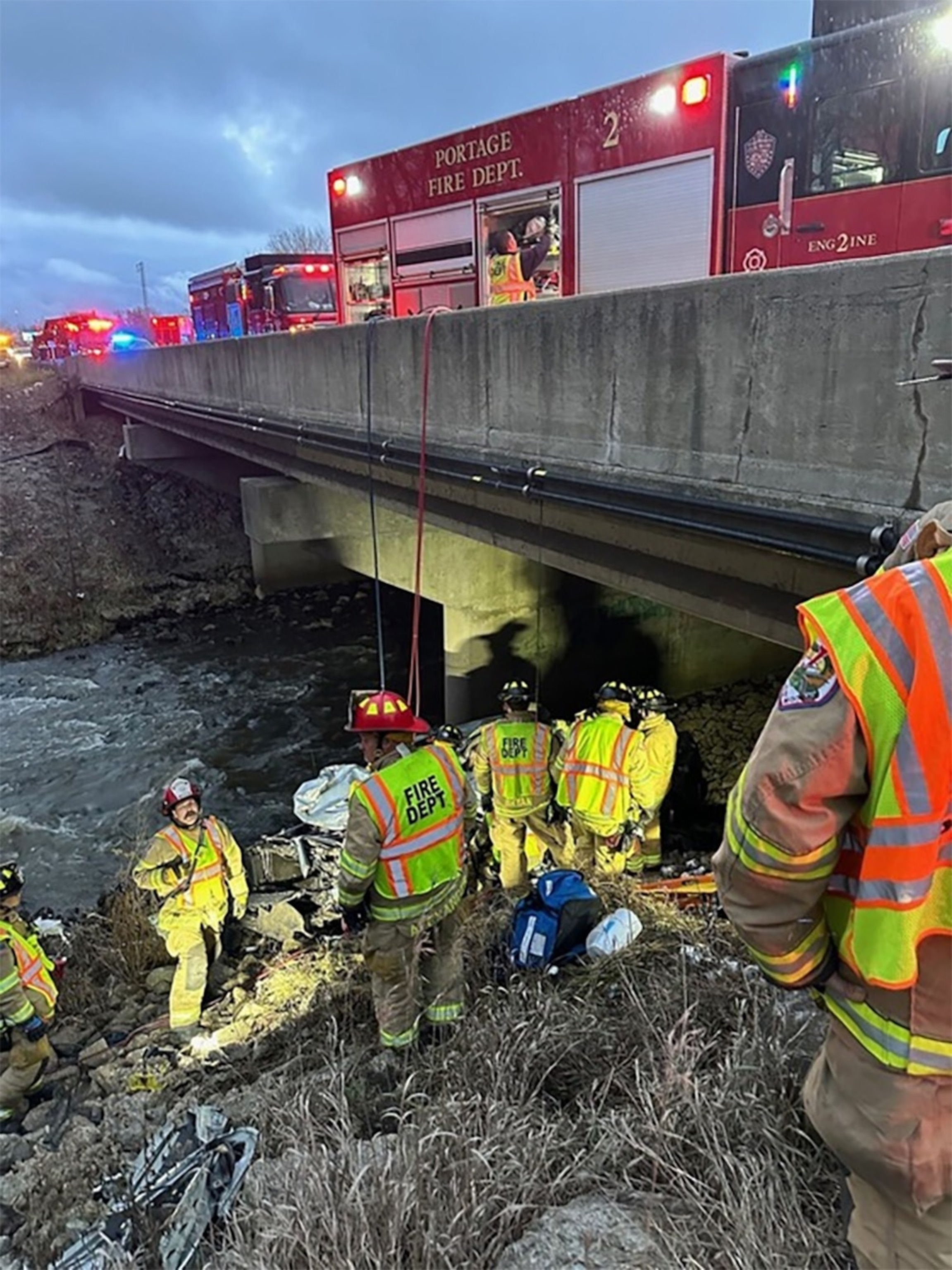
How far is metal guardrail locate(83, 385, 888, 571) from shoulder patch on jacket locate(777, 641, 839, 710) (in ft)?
7.83

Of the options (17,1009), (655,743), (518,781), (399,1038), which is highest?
(655,743)

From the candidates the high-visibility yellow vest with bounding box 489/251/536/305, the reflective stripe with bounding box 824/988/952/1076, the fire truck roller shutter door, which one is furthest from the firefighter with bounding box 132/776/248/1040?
the high-visibility yellow vest with bounding box 489/251/536/305

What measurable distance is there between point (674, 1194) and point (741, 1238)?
338 millimetres

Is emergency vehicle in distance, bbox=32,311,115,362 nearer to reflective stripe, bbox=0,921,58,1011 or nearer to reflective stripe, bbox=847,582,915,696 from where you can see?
reflective stripe, bbox=0,921,58,1011

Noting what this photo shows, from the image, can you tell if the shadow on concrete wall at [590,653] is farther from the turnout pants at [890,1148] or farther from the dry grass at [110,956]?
the turnout pants at [890,1148]

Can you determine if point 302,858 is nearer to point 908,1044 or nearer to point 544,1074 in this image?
point 544,1074

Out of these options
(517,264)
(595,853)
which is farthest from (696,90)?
(595,853)

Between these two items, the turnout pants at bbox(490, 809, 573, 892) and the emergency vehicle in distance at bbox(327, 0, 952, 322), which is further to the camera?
the turnout pants at bbox(490, 809, 573, 892)

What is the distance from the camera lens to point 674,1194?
2.39 m

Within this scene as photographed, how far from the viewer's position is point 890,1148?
1448 millimetres

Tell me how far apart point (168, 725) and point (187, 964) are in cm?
719

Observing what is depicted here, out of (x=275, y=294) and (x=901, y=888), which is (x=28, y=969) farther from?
(x=275, y=294)

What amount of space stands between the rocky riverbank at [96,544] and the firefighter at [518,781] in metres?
11.7

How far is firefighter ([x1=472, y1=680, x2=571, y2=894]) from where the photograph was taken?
623cm
